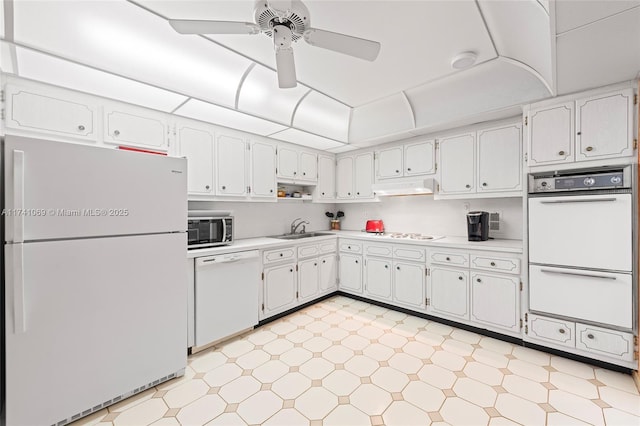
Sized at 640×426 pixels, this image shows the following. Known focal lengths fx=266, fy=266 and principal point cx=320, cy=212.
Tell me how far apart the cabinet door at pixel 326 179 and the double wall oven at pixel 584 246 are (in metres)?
2.68

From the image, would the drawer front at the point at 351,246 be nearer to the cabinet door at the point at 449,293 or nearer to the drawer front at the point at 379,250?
the drawer front at the point at 379,250

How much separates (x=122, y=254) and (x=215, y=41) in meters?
1.79

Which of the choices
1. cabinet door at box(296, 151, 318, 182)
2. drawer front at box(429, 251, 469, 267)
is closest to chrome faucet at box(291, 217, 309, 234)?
cabinet door at box(296, 151, 318, 182)

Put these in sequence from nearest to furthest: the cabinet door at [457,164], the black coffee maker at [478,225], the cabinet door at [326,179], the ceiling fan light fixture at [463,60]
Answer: the ceiling fan light fixture at [463,60] → the black coffee maker at [478,225] → the cabinet door at [457,164] → the cabinet door at [326,179]

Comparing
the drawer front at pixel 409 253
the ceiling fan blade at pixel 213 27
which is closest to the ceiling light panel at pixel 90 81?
the ceiling fan blade at pixel 213 27

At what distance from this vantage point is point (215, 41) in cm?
217

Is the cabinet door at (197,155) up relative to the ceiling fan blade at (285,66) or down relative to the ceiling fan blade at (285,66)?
down

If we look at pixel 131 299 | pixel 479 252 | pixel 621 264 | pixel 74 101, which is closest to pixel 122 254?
pixel 131 299

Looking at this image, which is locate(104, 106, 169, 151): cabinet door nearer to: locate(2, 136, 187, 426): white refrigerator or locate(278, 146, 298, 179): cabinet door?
locate(2, 136, 187, 426): white refrigerator

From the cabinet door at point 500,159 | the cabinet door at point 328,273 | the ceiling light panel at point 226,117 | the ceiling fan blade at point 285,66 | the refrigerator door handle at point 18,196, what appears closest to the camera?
the refrigerator door handle at point 18,196

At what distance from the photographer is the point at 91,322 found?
1.73 meters

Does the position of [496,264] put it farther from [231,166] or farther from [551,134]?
[231,166]

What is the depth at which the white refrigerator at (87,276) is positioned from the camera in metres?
1.49

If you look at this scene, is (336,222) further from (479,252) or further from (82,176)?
(82,176)
